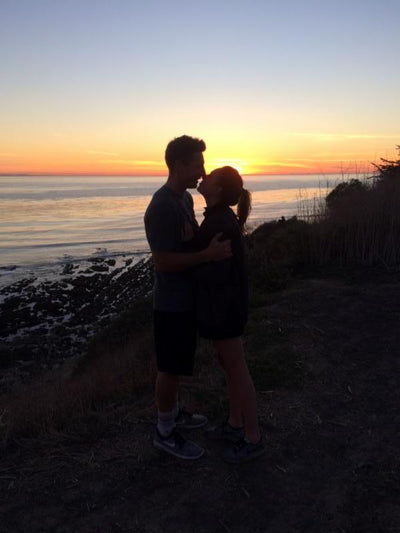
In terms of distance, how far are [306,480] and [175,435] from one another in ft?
3.33

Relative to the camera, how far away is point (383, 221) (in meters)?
10.0

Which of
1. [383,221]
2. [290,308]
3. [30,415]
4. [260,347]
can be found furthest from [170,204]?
[383,221]

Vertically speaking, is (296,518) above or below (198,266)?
below

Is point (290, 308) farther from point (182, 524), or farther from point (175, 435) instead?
point (182, 524)

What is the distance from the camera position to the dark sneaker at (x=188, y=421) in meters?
4.34

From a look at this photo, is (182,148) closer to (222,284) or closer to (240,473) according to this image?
(222,284)

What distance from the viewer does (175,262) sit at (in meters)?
3.38

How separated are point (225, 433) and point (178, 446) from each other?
0.40m

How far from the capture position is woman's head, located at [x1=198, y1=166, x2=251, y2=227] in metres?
3.43

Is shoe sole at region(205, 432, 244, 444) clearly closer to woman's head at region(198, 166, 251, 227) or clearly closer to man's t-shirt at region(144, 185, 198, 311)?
man's t-shirt at region(144, 185, 198, 311)

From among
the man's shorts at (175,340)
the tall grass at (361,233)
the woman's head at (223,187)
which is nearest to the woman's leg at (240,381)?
the man's shorts at (175,340)

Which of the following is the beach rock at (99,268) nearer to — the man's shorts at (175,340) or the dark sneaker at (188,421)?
the dark sneaker at (188,421)

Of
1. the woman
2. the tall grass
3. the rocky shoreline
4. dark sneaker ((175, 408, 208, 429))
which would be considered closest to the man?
the woman

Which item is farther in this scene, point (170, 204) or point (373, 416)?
point (373, 416)
